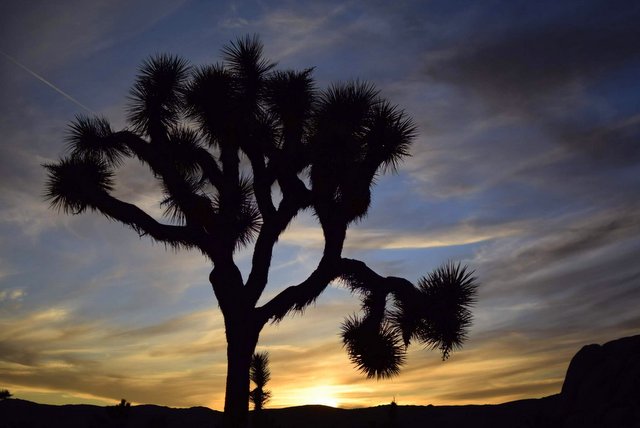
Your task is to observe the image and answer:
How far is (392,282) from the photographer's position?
1259cm

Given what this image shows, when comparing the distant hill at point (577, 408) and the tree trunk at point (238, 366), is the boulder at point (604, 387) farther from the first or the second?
the tree trunk at point (238, 366)

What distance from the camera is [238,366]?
11500 mm

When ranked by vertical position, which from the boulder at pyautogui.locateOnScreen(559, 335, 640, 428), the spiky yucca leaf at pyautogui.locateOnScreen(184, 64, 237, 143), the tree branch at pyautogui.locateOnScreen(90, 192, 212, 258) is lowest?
the boulder at pyautogui.locateOnScreen(559, 335, 640, 428)

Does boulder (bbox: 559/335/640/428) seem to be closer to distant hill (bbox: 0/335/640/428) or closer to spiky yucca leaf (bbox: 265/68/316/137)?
distant hill (bbox: 0/335/640/428)

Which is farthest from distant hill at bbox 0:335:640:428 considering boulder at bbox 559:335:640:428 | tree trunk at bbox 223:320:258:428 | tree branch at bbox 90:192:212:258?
tree branch at bbox 90:192:212:258

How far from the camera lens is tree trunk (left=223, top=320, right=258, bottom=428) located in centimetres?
1127

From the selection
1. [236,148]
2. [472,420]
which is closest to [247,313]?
[236,148]

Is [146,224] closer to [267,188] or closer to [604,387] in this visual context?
[267,188]

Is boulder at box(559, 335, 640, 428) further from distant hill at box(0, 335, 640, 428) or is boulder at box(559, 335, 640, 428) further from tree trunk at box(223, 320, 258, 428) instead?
tree trunk at box(223, 320, 258, 428)

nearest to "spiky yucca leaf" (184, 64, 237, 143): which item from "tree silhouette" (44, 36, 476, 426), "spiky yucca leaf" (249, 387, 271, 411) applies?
"tree silhouette" (44, 36, 476, 426)

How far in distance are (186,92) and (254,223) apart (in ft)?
9.58

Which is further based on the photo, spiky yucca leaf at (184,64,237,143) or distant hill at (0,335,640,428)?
spiky yucca leaf at (184,64,237,143)

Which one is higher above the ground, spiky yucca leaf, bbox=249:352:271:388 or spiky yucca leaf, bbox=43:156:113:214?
spiky yucca leaf, bbox=43:156:113:214

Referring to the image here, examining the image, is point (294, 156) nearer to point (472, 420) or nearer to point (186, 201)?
point (186, 201)
